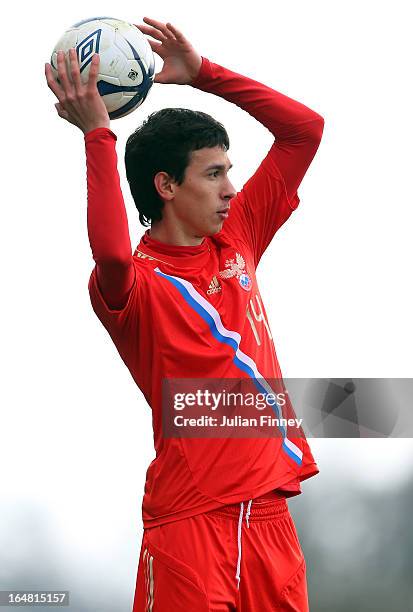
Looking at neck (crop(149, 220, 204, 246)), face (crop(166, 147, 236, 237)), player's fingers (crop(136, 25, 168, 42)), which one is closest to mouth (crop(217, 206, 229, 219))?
face (crop(166, 147, 236, 237))

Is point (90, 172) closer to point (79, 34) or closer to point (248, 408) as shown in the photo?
point (79, 34)

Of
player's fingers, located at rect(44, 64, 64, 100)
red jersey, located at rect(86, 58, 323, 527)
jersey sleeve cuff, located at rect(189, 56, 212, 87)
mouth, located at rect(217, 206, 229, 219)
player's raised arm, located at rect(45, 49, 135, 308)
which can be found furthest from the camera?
jersey sleeve cuff, located at rect(189, 56, 212, 87)

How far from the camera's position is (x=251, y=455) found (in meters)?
3.84

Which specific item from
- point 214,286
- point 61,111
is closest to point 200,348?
point 214,286

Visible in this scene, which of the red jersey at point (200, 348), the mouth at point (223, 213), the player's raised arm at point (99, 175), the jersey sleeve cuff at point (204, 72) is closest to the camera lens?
the player's raised arm at point (99, 175)

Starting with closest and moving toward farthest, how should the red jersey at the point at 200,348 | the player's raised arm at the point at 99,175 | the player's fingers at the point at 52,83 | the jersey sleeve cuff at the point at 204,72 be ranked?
the player's raised arm at the point at 99,175, the player's fingers at the point at 52,83, the red jersey at the point at 200,348, the jersey sleeve cuff at the point at 204,72

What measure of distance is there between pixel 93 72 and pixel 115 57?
152 millimetres

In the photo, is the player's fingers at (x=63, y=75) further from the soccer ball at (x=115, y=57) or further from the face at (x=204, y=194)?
the face at (x=204, y=194)

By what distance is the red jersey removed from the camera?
382 centimetres

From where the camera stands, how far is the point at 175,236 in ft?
13.4

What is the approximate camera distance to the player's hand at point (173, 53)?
4074 mm

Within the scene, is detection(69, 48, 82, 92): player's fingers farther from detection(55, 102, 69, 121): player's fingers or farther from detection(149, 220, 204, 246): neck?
detection(149, 220, 204, 246): neck

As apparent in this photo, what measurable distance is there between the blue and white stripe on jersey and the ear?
1.02 feet

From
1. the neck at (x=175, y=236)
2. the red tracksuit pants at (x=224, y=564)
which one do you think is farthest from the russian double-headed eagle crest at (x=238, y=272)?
the red tracksuit pants at (x=224, y=564)
